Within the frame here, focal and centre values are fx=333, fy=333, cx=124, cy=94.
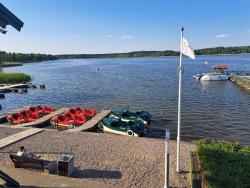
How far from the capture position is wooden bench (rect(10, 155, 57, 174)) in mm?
14508

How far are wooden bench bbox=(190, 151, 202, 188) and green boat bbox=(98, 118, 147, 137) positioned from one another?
34.6 ft

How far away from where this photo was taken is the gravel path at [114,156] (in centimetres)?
1462

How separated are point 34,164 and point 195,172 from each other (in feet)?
23.1

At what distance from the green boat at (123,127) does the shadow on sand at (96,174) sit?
1147 centimetres

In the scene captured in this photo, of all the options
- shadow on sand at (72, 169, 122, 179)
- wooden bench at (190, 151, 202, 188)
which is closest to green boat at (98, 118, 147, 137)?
wooden bench at (190, 151, 202, 188)

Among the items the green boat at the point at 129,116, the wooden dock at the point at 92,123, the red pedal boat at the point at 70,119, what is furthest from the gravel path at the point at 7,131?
the green boat at the point at 129,116

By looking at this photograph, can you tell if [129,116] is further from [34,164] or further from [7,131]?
[34,164]

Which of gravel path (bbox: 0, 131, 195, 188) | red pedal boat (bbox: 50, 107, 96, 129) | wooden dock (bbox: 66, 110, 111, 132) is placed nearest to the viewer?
gravel path (bbox: 0, 131, 195, 188)

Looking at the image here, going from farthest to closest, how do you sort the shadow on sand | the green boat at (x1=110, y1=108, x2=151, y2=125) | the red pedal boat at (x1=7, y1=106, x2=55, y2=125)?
the red pedal boat at (x1=7, y1=106, x2=55, y2=125) < the green boat at (x1=110, y1=108, x2=151, y2=125) < the shadow on sand

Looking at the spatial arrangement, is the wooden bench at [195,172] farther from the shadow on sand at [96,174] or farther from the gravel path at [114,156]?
the shadow on sand at [96,174]

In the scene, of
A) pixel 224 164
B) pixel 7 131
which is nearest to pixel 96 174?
pixel 224 164

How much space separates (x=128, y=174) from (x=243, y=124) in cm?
2189

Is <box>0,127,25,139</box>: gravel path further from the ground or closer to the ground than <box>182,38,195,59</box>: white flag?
closer to the ground

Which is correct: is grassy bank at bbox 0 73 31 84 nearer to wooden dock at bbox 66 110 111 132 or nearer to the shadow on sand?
wooden dock at bbox 66 110 111 132
